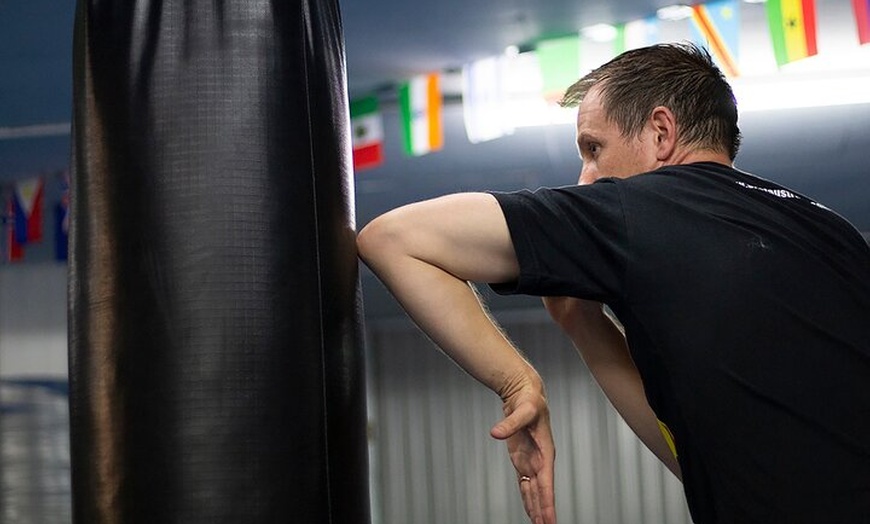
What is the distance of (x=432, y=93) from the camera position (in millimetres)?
4629

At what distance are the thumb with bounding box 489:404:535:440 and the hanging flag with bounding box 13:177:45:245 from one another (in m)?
4.91

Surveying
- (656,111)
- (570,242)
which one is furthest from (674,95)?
(570,242)

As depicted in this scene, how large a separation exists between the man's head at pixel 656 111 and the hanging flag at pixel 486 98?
10.1 ft

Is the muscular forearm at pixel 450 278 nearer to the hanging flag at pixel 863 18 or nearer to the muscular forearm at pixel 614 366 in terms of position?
the muscular forearm at pixel 614 366

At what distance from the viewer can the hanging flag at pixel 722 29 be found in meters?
3.89

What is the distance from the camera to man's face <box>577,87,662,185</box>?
1.28 meters

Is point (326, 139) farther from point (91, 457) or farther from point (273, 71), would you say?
point (91, 457)

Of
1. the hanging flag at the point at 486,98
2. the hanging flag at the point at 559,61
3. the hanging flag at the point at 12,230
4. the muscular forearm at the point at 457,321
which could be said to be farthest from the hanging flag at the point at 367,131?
the muscular forearm at the point at 457,321

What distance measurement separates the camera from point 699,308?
1138 mm

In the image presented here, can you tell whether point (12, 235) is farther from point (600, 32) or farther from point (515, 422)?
point (515, 422)

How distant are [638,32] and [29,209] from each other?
319 cm

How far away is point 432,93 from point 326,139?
340 centimetres

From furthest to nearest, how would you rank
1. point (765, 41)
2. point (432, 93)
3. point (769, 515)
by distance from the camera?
point (432, 93) → point (765, 41) → point (769, 515)

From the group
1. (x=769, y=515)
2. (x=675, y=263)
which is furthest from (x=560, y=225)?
(x=769, y=515)
